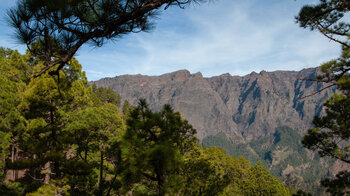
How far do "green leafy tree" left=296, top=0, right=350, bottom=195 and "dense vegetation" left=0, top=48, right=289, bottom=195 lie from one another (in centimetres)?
495

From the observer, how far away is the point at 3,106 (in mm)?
10453

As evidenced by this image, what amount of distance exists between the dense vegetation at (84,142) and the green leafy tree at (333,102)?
495 cm

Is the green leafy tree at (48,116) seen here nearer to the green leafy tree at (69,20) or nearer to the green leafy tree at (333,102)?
the green leafy tree at (69,20)

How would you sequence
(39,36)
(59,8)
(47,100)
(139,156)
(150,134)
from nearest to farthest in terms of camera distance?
1. (59,8)
2. (39,36)
3. (139,156)
4. (150,134)
5. (47,100)

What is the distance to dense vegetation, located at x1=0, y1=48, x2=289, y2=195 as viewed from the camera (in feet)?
18.5

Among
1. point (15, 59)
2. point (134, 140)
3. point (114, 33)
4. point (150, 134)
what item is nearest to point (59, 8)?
point (114, 33)

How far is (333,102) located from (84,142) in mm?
13036

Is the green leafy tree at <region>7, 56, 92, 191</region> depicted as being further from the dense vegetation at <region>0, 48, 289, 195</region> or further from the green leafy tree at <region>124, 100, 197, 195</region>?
the green leafy tree at <region>124, 100, 197, 195</region>

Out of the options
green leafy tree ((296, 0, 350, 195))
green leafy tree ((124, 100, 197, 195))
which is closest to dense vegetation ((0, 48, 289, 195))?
green leafy tree ((124, 100, 197, 195))

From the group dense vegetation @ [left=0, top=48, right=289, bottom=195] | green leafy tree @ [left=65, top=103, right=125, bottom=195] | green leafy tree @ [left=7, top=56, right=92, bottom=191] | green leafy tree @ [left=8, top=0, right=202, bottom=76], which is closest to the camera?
green leafy tree @ [left=8, top=0, right=202, bottom=76]

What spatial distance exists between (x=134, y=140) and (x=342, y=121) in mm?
7437

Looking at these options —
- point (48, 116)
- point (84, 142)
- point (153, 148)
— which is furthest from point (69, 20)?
point (84, 142)

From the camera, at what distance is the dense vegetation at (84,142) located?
222 inches

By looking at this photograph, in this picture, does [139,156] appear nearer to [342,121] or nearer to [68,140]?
[68,140]
